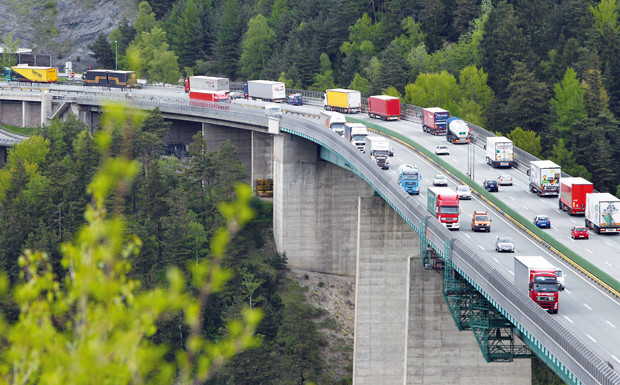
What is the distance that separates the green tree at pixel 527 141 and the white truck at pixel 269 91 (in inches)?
1414

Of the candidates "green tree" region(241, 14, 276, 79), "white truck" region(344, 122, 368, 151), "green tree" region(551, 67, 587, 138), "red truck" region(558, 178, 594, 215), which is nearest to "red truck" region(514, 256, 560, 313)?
"red truck" region(558, 178, 594, 215)

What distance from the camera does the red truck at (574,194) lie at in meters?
69.9

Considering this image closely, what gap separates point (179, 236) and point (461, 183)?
29966mm

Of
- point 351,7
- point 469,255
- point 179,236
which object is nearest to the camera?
point 469,255

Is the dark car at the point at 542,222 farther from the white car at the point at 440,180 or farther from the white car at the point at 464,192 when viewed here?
the white car at the point at 440,180

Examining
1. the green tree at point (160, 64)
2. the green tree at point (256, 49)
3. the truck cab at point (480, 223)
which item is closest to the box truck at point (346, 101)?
the green tree at point (256, 49)

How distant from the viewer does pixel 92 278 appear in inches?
691

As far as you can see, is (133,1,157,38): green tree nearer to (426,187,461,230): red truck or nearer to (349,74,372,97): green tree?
(349,74,372,97): green tree

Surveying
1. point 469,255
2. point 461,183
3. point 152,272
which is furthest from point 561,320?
point 152,272

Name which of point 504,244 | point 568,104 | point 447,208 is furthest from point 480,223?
point 568,104

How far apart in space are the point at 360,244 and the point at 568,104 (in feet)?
114

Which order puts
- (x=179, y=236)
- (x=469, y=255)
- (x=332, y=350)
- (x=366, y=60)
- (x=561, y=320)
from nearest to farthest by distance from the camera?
(x=561, y=320) → (x=469, y=255) → (x=332, y=350) → (x=179, y=236) → (x=366, y=60)

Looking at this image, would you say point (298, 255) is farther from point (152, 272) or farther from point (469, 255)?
point (469, 255)

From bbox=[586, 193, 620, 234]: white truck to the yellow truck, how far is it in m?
104
